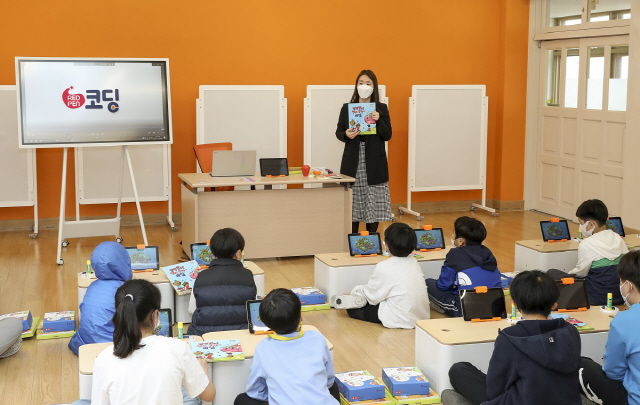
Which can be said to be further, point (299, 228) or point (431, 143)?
point (431, 143)

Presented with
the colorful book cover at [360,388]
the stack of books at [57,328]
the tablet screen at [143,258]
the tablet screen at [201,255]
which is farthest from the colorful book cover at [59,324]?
the colorful book cover at [360,388]

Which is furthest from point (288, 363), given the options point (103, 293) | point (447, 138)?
point (447, 138)

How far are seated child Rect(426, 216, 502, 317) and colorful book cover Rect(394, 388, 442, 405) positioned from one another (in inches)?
51.5

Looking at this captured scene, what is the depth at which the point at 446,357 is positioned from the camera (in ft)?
11.3

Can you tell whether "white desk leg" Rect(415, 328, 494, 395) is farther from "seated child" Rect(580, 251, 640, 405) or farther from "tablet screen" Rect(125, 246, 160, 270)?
"tablet screen" Rect(125, 246, 160, 270)

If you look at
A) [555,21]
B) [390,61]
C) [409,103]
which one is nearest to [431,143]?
[409,103]

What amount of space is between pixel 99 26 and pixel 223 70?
1403mm

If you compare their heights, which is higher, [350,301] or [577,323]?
[577,323]

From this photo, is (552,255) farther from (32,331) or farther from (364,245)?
(32,331)

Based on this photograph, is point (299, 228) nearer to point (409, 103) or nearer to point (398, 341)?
point (398, 341)

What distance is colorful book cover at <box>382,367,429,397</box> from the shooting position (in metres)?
3.45

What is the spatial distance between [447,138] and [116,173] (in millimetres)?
3938

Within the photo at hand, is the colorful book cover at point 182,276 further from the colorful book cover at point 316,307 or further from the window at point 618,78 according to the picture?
the window at point 618,78

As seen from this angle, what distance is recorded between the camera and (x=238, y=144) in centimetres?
809
